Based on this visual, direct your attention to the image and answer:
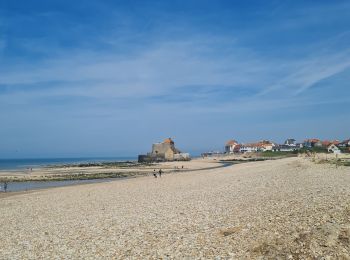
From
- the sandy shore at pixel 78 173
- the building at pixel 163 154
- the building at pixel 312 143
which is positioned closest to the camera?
the sandy shore at pixel 78 173

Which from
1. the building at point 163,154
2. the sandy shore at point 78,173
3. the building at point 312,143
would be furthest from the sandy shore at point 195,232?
the building at point 312,143

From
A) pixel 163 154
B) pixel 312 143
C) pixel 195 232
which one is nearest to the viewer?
pixel 195 232

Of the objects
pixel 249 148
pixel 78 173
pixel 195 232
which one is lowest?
pixel 195 232

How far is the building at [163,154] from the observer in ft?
386

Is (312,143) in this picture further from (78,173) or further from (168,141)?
(78,173)

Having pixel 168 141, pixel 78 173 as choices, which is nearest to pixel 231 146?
pixel 168 141

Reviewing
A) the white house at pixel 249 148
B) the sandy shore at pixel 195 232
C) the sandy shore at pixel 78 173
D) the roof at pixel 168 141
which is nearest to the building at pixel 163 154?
the roof at pixel 168 141

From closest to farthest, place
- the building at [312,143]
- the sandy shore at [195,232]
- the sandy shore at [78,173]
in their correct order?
the sandy shore at [195,232], the sandy shore at [78,173], the building at [312,143]

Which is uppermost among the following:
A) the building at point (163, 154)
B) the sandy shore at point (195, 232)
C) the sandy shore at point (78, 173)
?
the building at point (163, 154)

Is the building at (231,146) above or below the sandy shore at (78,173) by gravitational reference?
above

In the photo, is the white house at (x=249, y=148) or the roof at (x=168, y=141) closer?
the roof at (x=168, y=141)

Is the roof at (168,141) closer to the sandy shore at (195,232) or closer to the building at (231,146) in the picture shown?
the building at (231,146)

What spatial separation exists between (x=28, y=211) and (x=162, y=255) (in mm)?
12861

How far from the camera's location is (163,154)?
11931cm
